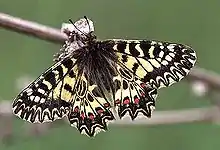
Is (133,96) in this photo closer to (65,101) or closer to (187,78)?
(65,101)

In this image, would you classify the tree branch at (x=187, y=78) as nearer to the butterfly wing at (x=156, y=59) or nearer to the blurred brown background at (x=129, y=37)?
the butterfly wing at (x=156, y=59)

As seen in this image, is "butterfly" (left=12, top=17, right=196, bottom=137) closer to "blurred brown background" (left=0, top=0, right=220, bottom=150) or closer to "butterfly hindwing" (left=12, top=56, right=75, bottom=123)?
"butterfly hindwing" (left=12, top=56, right=75, bottom=123)

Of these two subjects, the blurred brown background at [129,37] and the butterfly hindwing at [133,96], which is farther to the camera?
the blurred brown background at [129,37]

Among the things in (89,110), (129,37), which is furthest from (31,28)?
(129,37)

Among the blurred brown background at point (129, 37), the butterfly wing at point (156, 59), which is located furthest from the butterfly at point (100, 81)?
the blurred brown background at point (129, 37)

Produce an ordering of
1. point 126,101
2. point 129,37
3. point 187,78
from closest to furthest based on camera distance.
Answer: point 126,101 < point 187,78 < point 129,37

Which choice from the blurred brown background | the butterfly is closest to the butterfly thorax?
the butterfly

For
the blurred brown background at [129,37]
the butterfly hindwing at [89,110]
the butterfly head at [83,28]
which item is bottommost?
the butterfly hindwing at [89,110]
